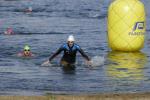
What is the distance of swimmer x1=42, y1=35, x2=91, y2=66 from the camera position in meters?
25.0

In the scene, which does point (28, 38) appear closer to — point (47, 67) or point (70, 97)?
point (47, 67)

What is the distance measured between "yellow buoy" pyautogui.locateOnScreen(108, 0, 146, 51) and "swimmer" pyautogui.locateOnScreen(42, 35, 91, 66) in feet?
13.9

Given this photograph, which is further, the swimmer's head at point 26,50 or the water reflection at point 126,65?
the swimmer's head at point 26,50

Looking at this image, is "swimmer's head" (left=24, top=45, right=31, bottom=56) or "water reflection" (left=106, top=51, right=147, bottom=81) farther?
"swimmer's head" (left=24, top=45, right=31, bottom=56)

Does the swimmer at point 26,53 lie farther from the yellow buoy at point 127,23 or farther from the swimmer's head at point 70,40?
the swimmer's head at point 70,40

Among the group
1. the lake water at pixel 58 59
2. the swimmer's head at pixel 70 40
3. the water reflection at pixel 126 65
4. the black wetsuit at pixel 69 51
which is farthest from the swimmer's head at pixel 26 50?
the swimmer's head at pixel 70 40

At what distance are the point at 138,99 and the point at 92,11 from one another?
146ft

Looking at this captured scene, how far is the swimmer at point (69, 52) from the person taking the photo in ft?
81.9

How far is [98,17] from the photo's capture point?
52.4 metres

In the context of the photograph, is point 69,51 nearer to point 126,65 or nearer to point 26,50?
point 126,65

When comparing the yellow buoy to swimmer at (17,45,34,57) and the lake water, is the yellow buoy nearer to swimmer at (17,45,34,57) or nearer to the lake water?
the lake water

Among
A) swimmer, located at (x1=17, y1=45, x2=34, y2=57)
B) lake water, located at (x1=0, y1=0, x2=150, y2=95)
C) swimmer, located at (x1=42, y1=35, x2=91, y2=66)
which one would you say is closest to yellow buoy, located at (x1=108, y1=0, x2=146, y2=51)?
lake water, located at (x1=0, y1=0, x2=150, y2=95)

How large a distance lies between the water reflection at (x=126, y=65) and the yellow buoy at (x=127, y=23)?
61 cm

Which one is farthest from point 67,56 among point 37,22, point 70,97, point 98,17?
point 98,17
